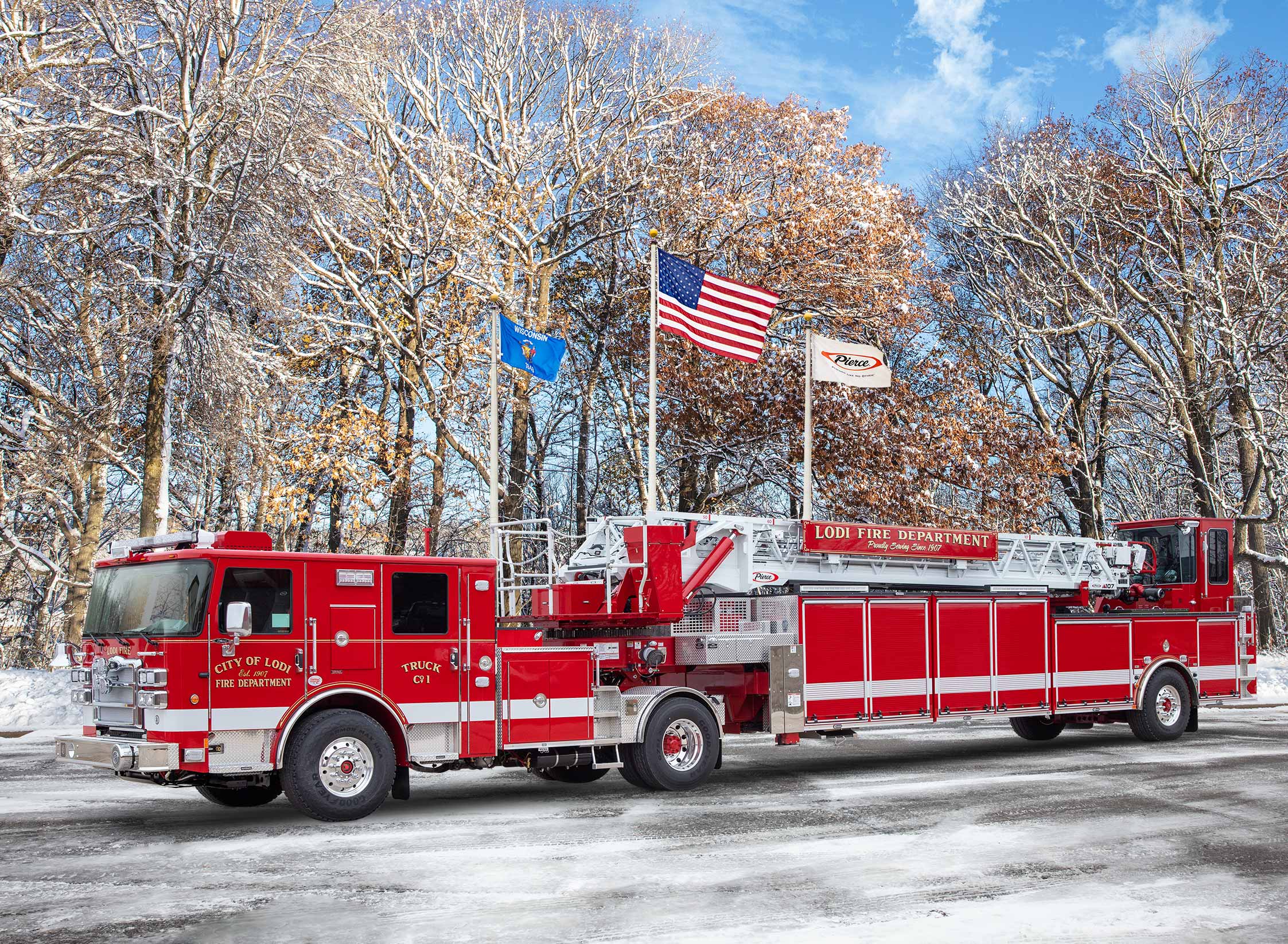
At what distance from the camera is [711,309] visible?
18.6 m

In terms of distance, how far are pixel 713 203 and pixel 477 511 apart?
8.87 m

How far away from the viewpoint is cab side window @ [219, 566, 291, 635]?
10.2 m

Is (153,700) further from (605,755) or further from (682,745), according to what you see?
(682,745)

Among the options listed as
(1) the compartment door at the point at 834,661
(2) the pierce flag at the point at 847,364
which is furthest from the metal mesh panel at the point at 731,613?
(2) the pierce flag at the point at 847,364

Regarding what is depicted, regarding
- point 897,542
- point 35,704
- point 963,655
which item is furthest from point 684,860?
point 35,704

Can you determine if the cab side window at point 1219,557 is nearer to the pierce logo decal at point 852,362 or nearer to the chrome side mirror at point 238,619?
the pierce logo decal at point 852,362

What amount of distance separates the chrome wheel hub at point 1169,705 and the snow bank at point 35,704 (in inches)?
620

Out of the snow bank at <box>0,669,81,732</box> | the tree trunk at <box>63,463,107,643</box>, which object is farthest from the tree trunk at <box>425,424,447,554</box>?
the snow bank at <box>0,669,81,732</box>

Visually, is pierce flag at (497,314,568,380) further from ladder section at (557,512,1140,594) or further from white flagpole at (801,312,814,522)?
ladder section at (557,512,1140,594)

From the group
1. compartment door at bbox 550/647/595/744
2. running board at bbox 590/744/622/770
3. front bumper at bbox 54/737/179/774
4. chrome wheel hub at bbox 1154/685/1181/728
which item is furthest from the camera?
chrome wheel hub at bbox 1154/685/1181/728

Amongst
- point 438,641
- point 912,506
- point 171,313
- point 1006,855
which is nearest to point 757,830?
point 1006,855

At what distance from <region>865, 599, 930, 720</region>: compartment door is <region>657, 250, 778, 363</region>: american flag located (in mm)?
5409

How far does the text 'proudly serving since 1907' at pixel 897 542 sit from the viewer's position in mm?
13859

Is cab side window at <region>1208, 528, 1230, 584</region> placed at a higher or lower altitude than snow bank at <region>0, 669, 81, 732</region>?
higher
